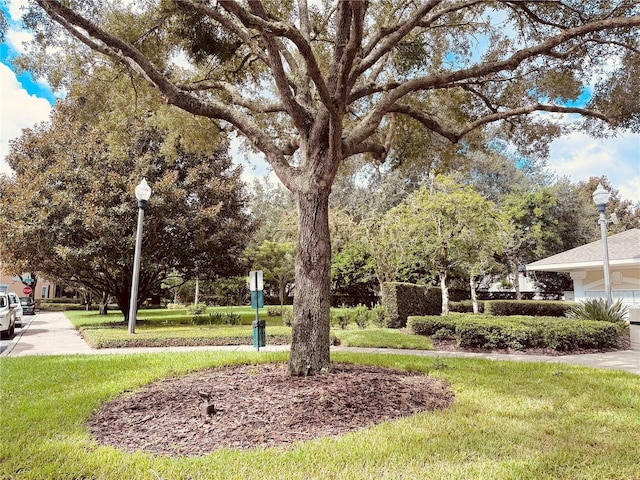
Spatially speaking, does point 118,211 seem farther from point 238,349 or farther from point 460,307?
point 460,307

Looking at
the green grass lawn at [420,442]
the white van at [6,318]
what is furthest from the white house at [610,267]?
the white van at [6,318]

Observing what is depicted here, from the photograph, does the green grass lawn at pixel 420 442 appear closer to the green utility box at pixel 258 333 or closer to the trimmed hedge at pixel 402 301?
the green utility box at pixel 258 333

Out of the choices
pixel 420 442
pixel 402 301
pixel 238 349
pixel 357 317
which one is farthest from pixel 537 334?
pixel 420 442

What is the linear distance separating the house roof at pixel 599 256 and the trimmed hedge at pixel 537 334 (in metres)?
5.61

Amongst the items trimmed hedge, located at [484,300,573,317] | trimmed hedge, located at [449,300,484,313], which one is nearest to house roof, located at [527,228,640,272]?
trimmed hedge, located at [484,300,573,317]

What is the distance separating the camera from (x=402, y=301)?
14727mm

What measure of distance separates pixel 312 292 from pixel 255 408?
5.45 feet

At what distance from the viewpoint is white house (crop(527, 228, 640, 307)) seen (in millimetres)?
14844

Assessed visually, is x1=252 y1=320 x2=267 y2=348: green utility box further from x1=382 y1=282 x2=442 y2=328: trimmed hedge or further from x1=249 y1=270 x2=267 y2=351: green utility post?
x1=382 y1=282 x2=442 y2=328: trimmed hedge

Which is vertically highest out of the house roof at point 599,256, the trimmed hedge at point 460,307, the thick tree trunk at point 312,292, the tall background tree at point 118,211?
the tall background tree at point 118,211

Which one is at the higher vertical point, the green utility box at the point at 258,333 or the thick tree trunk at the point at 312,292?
the thick tree trunk at the point at 312,292

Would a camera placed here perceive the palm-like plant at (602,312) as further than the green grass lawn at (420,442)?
Yes

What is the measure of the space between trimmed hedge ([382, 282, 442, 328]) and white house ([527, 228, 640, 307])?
224 inches

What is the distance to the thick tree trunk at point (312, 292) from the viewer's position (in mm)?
5383
